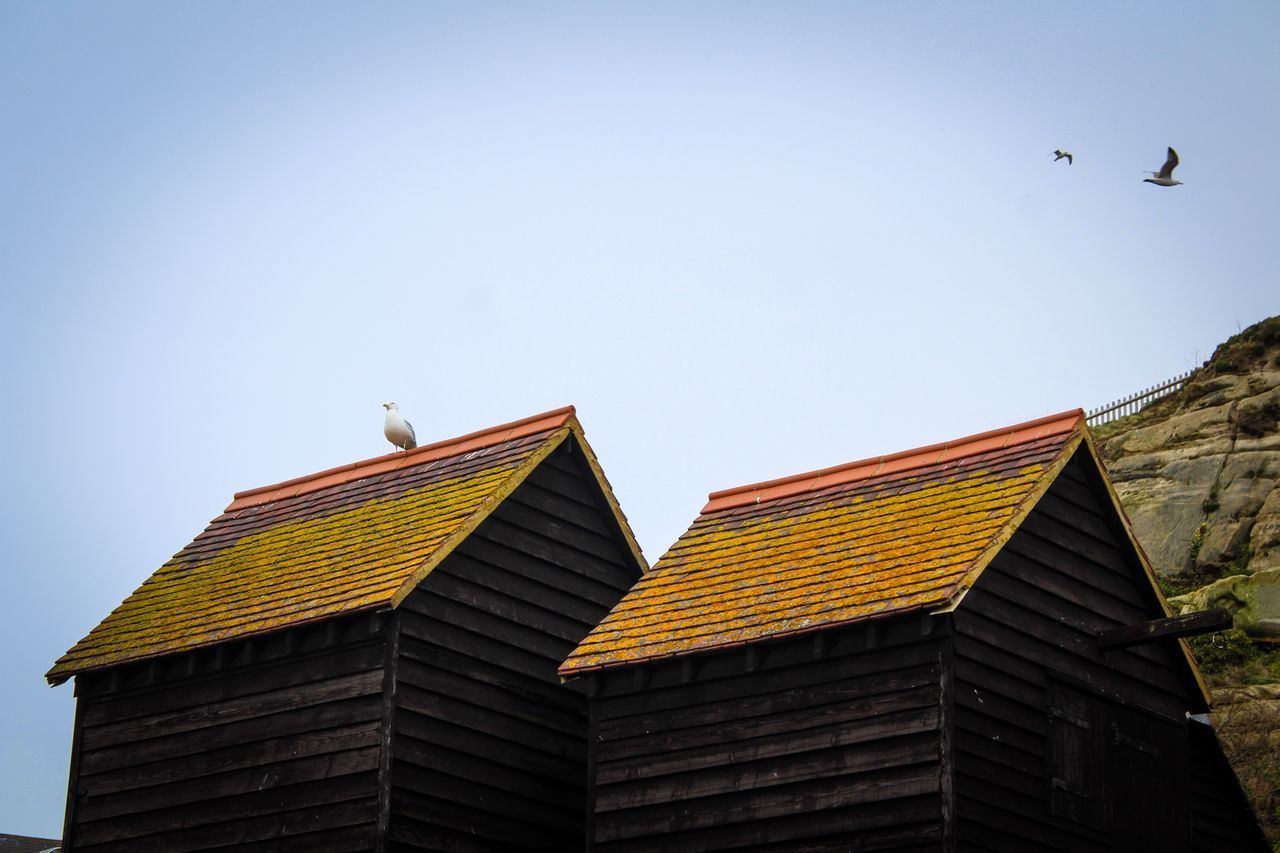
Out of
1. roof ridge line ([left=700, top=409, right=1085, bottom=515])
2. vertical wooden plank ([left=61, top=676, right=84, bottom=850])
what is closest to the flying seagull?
roof ridge line ([left=700, top=409, right=1085, bottom=515])

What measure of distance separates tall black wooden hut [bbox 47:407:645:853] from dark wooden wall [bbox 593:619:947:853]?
181 cm

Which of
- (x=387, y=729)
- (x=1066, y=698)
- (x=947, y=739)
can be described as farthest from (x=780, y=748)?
(x=387, y=729)

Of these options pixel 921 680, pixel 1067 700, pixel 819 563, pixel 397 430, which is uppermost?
pixel 397 430

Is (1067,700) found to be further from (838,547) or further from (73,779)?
(73,779)

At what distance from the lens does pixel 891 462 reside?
19.1 m

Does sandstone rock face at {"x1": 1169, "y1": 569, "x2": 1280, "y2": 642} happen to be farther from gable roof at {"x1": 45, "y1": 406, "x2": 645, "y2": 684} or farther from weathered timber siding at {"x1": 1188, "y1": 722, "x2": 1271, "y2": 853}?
gable roof at {"x1": 45, "y1": 406, "x2": 645, "y2": 684}

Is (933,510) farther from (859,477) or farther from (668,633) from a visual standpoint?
(668,633)

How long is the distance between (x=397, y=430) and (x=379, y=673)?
21.7ft

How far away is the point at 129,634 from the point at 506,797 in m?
5.83

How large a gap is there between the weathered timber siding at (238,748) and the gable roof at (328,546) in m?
0.37

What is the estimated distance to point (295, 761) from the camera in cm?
1833

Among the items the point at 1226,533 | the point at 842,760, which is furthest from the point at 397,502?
the point at 1226,533

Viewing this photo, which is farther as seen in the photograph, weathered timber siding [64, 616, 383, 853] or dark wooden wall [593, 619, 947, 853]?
weathered timber siding [64, 616, 383, 853]

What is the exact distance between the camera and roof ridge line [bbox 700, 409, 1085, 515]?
58.3 ft
